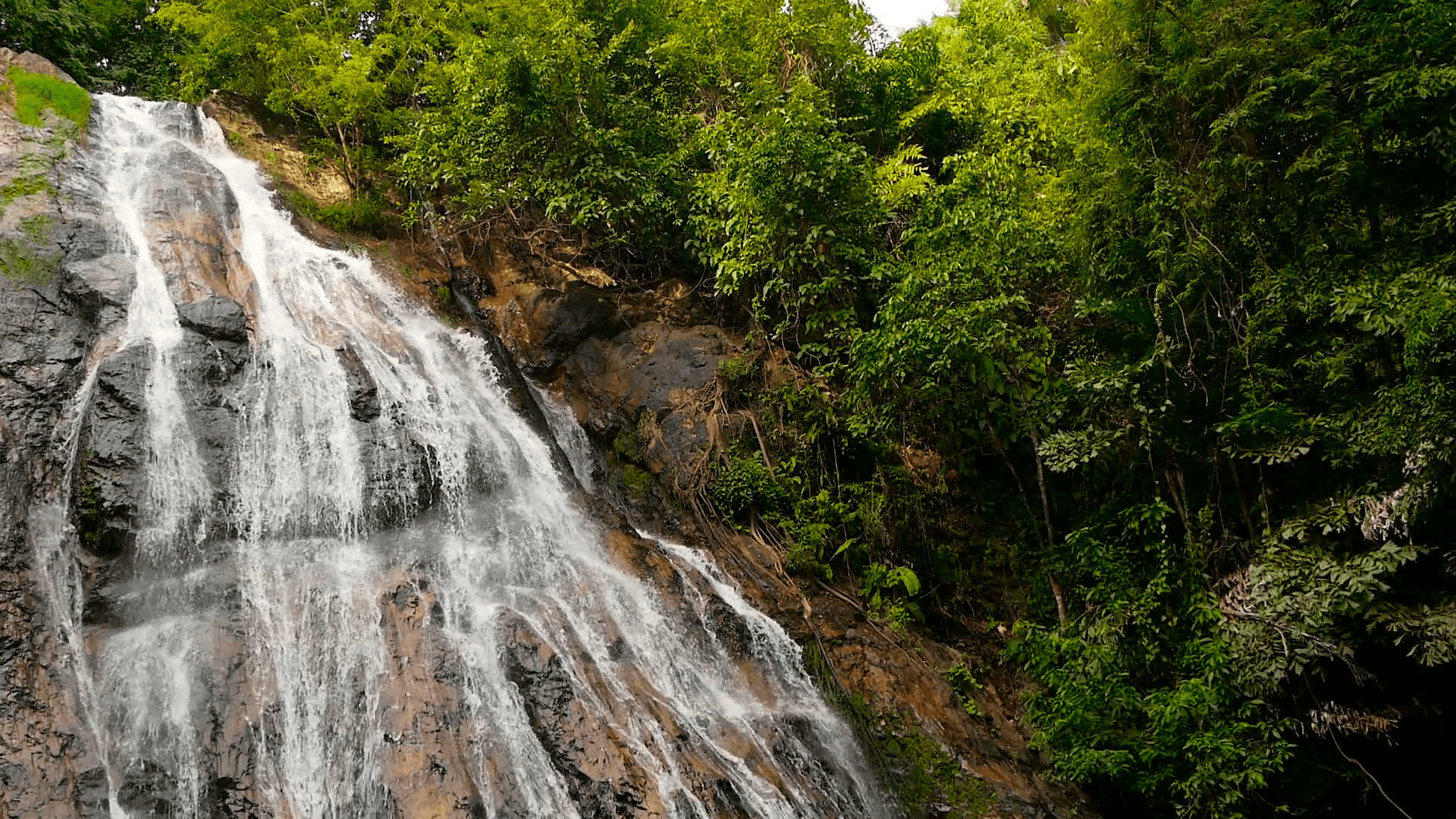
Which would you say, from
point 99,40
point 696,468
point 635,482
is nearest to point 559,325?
point 635,482

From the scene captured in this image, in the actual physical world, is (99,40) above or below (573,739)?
above

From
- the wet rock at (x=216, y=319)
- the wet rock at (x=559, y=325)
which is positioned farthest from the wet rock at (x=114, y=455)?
the wet rock at (x=559, y=325)

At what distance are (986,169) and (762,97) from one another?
3168 mm

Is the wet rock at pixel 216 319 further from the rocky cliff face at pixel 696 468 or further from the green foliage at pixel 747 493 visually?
the green foliage at pixel 747 493

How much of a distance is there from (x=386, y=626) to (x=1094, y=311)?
730 centimetres

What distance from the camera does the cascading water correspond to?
6.35 meters

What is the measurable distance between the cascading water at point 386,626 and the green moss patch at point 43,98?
11.8 feet

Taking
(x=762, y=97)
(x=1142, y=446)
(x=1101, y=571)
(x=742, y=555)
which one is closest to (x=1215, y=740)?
(x=1101, y=571)

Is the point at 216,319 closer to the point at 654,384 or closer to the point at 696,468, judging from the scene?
the point at 654,384

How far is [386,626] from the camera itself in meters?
7.33

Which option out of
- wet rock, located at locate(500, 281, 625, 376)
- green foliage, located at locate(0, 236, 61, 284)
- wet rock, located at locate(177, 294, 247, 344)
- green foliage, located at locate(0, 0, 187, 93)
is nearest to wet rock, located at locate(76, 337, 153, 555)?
wet rock, located at locate(177, 294, 247, 344)

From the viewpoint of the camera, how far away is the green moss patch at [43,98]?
1259 cm

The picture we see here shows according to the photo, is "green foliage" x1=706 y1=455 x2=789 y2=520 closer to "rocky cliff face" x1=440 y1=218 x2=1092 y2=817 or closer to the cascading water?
"rocky cliff face" x1=440 y1=218 x2=1092 y2=817

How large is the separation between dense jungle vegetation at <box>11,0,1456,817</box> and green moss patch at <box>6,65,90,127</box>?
3438 mm
